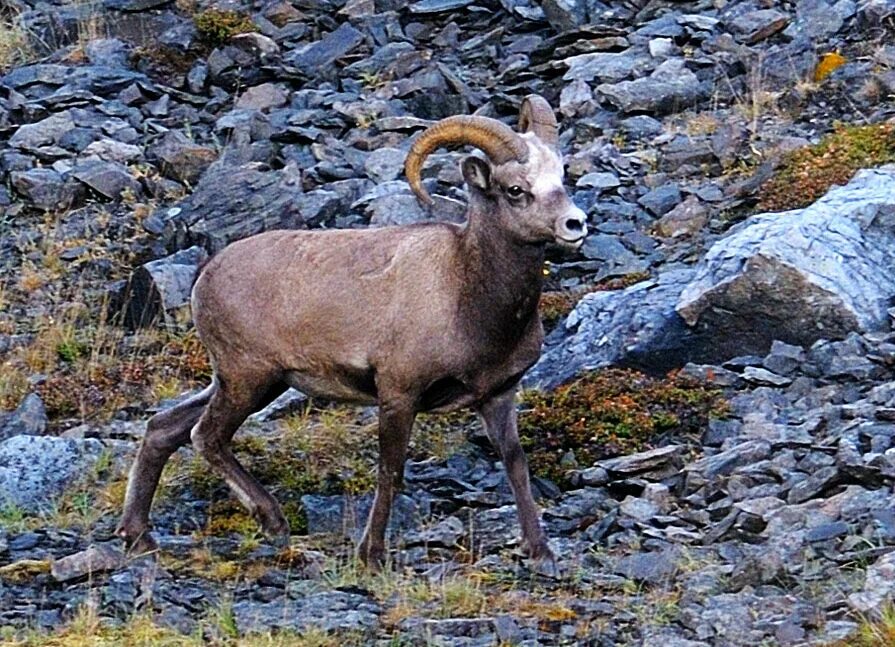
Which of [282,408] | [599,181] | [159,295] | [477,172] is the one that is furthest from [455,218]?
[477,172]

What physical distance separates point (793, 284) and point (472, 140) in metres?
3.51

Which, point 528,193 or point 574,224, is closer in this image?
point 574,224

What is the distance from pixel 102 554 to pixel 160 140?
33.7 feet

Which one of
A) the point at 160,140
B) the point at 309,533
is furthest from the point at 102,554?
the point at 160,140

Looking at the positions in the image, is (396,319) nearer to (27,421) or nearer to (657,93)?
(27,421)

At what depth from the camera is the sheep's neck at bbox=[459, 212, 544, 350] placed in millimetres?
9805

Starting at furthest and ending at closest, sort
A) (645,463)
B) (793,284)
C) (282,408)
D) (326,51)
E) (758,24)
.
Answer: (326,51), (758,24), (282,408), (793,284), (645,463)

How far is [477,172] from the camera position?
9.95 meters

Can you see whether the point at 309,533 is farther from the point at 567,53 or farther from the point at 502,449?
the point at 567,53

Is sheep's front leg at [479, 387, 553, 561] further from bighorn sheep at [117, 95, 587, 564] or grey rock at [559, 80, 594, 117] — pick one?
grey rock at [559, 80, 594, 117]

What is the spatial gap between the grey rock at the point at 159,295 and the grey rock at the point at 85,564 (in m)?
5.49

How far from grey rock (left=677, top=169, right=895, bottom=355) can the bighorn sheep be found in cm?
293

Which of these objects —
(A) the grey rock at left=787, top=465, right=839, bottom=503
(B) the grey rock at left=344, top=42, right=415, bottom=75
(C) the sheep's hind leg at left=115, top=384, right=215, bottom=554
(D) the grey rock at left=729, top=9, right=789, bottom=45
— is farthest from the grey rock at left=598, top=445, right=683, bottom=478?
(B) the grey rock at left=344, top=42, right=415, bottom=75

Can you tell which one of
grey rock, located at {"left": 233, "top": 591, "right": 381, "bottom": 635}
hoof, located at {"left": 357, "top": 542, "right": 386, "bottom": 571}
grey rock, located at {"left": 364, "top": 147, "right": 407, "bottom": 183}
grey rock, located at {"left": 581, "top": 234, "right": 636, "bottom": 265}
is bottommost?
grey rock, located at {"left": 581, "top": 234, "right": 636, "bottom": 265}
